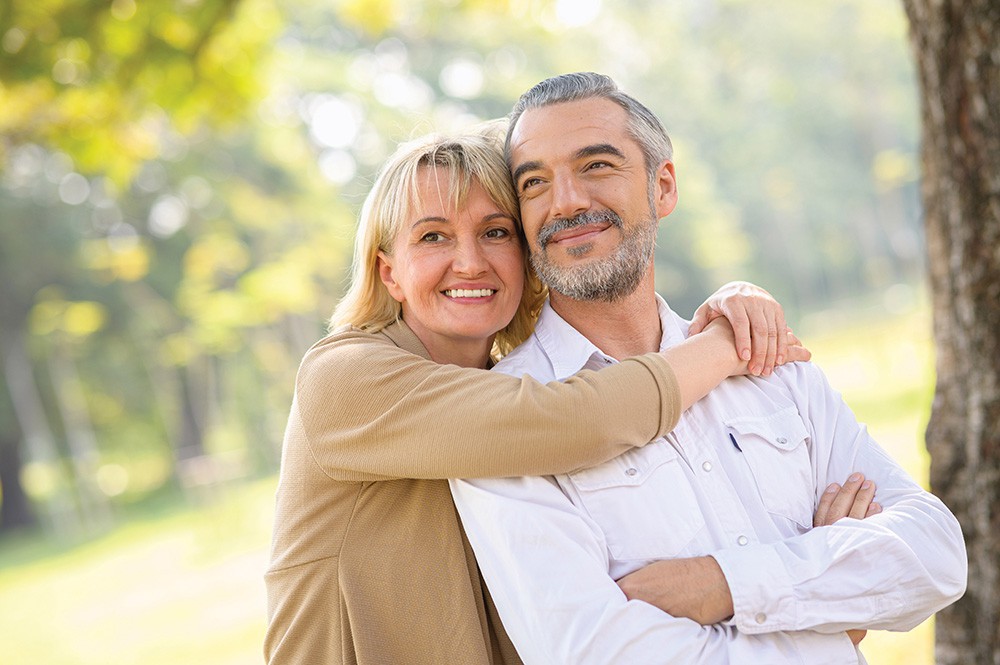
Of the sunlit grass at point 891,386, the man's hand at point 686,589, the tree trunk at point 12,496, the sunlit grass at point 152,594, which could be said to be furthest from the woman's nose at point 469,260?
the tree trunk at point 12,496

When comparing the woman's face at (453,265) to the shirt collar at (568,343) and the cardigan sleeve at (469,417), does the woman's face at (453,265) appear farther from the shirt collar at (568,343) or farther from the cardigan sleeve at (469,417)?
the cardigan sleeve at (469,417)

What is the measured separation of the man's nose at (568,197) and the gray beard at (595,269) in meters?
0.02

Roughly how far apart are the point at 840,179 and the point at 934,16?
172 feet

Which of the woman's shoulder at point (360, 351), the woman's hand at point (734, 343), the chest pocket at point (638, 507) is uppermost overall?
the woman's shoulder at point (360, 351)

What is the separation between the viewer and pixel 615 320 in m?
2.64

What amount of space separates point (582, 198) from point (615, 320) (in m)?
0.35

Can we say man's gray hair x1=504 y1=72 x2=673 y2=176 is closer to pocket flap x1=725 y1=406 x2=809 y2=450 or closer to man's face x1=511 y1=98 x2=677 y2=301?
man's face x1=511 y1=98 x2=677 y2=301

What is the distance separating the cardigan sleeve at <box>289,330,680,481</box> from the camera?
2.09m

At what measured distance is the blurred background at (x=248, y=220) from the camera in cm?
681

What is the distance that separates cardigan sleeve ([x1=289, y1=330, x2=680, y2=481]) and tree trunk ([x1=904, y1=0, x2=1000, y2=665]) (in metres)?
1.52

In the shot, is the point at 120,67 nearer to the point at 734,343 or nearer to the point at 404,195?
the point at 404,195

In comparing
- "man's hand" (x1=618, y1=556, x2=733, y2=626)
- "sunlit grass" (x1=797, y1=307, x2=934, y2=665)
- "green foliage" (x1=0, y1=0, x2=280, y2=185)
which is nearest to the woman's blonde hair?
"man's hand" (x1=618, y1=556, x2=733, y2=626)

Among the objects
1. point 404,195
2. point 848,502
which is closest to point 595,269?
Answer: point 404,195

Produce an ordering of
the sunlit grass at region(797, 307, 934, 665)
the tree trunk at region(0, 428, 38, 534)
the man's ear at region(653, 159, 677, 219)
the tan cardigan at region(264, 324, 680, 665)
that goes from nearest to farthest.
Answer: the tan cardigan at region(264, 324, 680, 665)
the man's ear at region(653, 159, 677, 219)
the sunlit grass at region(797, 307, 934, 665)
the tree trunk at region(0, 428, 38, 534)
